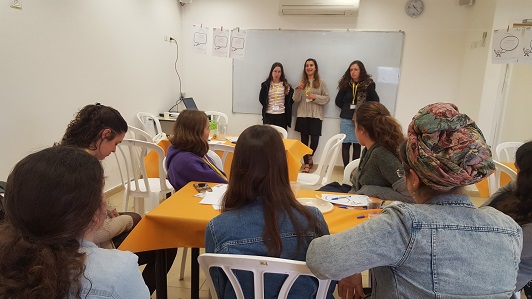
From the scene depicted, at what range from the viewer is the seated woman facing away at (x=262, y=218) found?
108cm

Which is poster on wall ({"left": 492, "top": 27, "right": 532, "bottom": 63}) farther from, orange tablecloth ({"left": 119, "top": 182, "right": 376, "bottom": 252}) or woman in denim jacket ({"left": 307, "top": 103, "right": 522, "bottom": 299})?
woman in denim jacket ({"left": 307, "top": 103, "right": 522, "bottom": 299})

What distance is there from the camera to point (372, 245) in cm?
81

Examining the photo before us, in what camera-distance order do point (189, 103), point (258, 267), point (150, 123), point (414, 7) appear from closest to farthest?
point (258, 267), point (150, 123), point (414, 7), point (189, 103)

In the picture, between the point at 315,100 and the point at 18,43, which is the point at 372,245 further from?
the point at 315,100

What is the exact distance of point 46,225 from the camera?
0.74m

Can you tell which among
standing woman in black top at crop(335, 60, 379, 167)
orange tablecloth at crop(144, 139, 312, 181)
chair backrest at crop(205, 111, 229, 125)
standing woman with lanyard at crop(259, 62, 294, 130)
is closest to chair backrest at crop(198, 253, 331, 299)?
orange tablecloth at crop(144, 139, 312, 181)

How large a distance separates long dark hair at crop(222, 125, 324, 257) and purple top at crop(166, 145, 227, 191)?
0.91m

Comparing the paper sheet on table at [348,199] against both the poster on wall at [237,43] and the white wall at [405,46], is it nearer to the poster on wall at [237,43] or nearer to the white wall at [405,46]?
the poster on wall at [237,43]

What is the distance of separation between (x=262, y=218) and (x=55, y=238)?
56 centimetres

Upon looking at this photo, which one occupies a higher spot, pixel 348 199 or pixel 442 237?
pixel 442 237

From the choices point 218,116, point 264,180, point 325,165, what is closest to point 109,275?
point 264,180

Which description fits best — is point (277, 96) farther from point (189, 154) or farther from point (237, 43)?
point (189, 154)

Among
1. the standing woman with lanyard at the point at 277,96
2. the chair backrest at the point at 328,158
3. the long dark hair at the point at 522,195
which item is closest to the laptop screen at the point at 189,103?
the standing woman with lanyard at the point at 277,96

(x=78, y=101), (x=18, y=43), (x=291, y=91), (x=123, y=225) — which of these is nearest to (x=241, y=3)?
(x=291, y=91)
